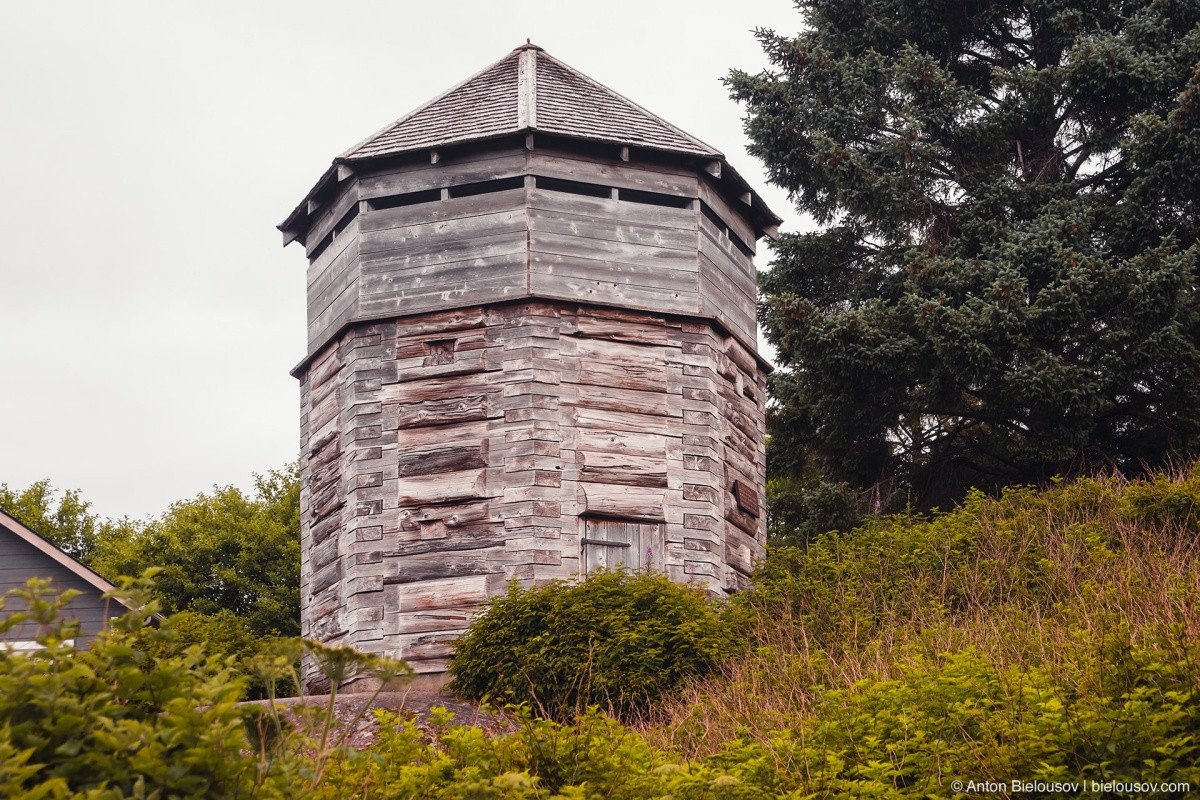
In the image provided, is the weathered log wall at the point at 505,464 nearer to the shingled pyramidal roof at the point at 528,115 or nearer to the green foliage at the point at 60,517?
the shingled pyramidal roof at the point at 528,115

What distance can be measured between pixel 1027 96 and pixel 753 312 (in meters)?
4.91

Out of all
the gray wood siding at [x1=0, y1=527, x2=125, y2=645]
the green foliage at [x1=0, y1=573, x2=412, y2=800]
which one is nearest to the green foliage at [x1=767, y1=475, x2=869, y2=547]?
the gray wood siding at [x1=0, y1=527, x2=125, y2=645]

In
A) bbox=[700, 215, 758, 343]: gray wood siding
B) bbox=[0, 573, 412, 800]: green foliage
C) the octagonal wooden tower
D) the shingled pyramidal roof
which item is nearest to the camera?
bbox=[0, 573, 412, 800]: green foliage

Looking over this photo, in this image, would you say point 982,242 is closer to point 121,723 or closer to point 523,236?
point 523,236

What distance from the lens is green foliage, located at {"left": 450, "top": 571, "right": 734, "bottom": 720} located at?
37.2 feet

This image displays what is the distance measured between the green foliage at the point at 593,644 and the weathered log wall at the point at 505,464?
1457mm

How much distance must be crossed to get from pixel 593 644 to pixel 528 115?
277 inches

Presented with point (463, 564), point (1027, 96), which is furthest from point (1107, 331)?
point (463, 564)

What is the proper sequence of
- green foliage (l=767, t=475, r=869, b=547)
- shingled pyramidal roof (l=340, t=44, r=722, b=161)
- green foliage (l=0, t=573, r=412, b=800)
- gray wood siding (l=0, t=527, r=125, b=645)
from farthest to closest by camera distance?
green foliage (l=767, t=475, r=869, b=547) < shingled pyramidal roof (l=340, t=44, r=722, b=161) < gray wood siding (l=0, t=527, r=125, b=645) < green foliage (l=0, t=573, r=412, b=800)

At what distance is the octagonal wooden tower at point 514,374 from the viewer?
14164 mm

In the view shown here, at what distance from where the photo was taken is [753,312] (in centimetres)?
1731

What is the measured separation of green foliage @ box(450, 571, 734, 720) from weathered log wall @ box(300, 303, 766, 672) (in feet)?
4.78

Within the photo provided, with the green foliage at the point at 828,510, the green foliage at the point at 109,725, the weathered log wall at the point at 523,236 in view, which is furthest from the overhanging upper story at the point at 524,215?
the green foliage at the point at 109,725

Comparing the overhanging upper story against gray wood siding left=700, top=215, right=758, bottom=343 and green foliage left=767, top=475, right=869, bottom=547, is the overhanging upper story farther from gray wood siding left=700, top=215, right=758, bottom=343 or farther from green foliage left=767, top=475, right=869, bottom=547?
green foliage left=767, top=475, right=869, bottom=547
